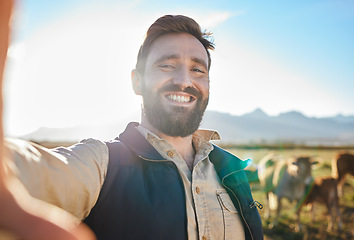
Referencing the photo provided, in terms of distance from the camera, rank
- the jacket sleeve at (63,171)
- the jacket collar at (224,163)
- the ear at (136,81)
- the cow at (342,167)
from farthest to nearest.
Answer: the cow at (342,167), the ear at (136,81), the jacket collar at (224,163), the jacket sleeve at (63,171)

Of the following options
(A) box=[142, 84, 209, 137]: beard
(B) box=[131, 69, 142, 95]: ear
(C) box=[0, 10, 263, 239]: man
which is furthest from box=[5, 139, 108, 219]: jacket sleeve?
(B) box=[131, 69, 142, 95]: ear

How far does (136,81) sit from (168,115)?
2.14ft

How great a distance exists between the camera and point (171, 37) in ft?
7.95

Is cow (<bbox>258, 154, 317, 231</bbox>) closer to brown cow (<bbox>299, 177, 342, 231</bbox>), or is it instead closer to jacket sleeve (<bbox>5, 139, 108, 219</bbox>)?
brown cow (<bbox>299, 177, 342, 231</bbox>)

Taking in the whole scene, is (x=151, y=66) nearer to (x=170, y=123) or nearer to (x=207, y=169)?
(x=170, y=123)

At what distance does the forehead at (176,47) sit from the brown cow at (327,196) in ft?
28.5

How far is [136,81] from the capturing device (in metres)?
2.62

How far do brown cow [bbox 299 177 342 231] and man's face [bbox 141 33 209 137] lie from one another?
28.0 ft

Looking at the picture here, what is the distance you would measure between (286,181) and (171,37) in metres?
8.23

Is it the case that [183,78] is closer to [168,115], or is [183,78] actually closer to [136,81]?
[168,115]

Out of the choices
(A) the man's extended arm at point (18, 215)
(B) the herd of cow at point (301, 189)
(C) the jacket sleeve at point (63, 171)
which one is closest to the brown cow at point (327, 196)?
(B) the herd of cow at point (301, 189)

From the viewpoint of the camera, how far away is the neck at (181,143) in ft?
7.64

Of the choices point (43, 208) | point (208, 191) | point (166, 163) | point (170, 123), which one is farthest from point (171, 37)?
point (43, 208)

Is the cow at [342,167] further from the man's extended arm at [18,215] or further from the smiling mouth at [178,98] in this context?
the man's extended arm at [18,215]
